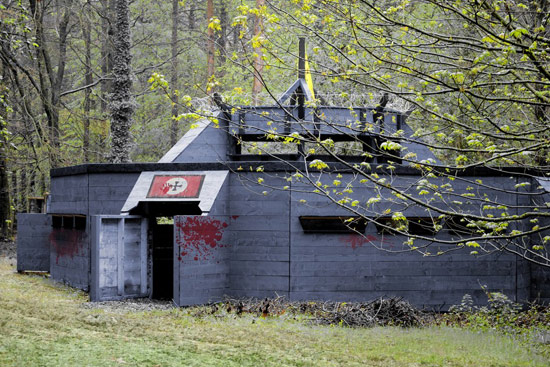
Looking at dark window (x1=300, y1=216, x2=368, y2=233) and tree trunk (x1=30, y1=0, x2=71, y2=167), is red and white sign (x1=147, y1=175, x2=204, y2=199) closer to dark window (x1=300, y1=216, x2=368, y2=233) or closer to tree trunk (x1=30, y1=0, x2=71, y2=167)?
dark window (x1=300, y1=216, x2=368, y2=233)

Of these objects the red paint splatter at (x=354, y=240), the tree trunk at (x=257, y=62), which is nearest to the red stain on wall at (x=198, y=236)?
the red paint splatter at (x=354, y=240)

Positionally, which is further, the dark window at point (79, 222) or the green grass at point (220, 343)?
the dark window at point (79, 222)

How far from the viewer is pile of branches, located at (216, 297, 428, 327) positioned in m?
11.4

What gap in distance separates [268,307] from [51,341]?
5634 millimetres

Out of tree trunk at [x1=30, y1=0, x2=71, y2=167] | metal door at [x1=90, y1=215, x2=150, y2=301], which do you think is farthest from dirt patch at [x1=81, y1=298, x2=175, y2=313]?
tree trunk at [x1=30, y1=0, x2=71, y2=167]

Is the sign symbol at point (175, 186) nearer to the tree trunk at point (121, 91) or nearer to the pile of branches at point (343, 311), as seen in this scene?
the pile of branches at point (343, 311)

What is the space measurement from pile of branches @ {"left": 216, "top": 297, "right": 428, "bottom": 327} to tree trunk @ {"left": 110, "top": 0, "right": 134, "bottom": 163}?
9.29 metres

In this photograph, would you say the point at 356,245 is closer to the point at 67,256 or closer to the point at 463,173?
the point at 463,173

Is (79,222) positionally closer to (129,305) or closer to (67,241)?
(67,241)

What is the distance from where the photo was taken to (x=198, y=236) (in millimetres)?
13055

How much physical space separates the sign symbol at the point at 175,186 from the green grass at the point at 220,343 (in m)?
3.09

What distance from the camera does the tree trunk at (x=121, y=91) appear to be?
2048 cm

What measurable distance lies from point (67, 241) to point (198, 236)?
216 inches

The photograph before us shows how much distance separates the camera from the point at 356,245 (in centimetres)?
1359
